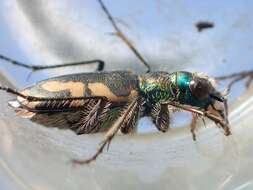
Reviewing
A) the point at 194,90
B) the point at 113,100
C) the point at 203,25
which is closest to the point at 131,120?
the point at 113,100

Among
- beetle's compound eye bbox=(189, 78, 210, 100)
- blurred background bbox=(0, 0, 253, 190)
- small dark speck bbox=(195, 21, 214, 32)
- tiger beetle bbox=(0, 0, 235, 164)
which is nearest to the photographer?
tiger beetle bbox=(0, 0, 235, 164)

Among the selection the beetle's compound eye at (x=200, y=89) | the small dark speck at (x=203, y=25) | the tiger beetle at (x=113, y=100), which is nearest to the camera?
the tiger beetle at (x=113, y=100)

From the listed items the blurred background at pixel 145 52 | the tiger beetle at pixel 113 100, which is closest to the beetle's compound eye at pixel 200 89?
the tiger beetle at pixel 113 100

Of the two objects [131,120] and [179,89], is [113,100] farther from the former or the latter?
[179,89]

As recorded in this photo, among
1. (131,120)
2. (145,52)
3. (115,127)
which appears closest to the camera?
(115,127)

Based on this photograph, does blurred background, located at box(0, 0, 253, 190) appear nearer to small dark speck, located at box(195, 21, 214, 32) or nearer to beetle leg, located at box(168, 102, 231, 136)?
small dark speck, located at box(195, 21, 214, 32)

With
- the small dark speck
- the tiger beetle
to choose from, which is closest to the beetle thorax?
the tiger beetle

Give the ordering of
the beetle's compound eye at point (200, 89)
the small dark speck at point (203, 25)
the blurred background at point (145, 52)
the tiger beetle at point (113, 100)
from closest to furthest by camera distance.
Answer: the tiger beetle at point (113, 100)
the beetle's compound eye at point (200, 89)
the blurred background at point (145, 52)
the small dark speck at point (203, 25)

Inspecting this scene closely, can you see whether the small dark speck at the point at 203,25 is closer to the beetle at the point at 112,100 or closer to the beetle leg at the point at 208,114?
the beetle at the point at 112,100
